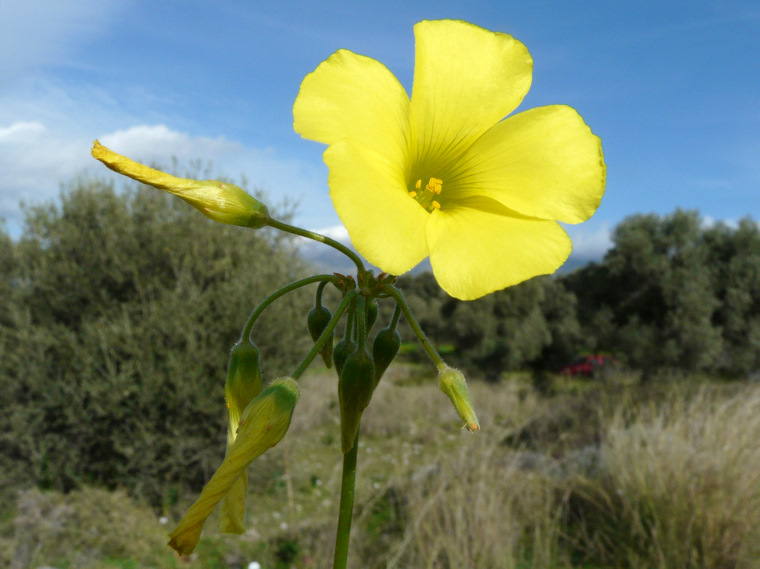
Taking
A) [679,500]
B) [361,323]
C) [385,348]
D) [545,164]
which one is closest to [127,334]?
[679,500]

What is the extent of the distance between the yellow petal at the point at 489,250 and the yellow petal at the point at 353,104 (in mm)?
142

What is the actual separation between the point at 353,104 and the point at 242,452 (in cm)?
50

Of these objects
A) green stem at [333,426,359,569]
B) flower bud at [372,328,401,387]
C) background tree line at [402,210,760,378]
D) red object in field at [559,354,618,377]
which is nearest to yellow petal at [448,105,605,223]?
flower bud at [372,328,401,387]

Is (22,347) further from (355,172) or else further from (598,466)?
(355,172)

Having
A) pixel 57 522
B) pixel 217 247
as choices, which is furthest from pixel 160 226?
pixel 57 522

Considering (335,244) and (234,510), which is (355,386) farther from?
(234,510)

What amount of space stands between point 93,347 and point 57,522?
1880 millimetres

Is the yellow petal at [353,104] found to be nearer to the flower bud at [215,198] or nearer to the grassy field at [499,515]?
the flower bud at [215,198]

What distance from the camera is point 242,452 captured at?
2.46 ft

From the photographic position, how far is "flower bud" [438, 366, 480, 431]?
30.1 inches

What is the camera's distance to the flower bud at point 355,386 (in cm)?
76

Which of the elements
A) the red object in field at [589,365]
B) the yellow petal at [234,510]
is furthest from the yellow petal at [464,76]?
the red object in field at [589,365]

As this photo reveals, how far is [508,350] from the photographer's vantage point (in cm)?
1409

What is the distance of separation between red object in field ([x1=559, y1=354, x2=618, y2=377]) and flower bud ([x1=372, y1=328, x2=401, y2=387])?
1302 cm
